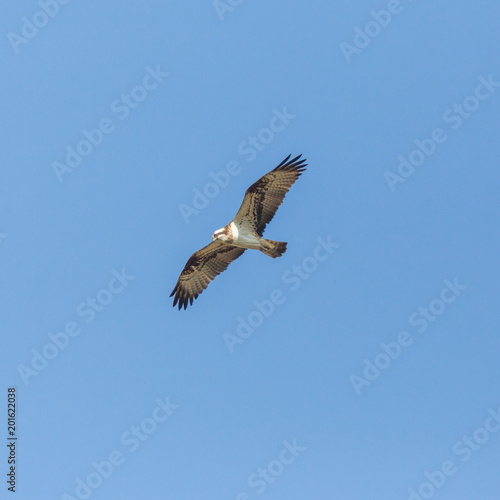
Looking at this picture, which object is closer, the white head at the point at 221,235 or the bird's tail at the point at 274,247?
the bird's tail at the point at 274,247

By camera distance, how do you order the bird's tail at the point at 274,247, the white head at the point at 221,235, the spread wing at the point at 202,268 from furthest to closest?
the spread wing at the point at 202,268 < the white head at the point at 221,235 < the bird's tail at the point at 274,247

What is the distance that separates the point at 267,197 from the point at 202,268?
8.35 ft

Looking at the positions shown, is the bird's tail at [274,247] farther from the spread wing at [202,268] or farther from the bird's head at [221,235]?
the spread wing at [202,268]

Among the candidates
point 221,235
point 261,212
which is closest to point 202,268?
point 221,235

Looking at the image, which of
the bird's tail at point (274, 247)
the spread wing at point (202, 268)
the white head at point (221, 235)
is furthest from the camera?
the spread wing at point (202, 268)

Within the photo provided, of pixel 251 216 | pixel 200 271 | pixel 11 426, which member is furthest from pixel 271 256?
pixel 11 426

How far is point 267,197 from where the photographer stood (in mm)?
15266

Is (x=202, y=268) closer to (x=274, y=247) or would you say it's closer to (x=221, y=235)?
(x=221, y=235)

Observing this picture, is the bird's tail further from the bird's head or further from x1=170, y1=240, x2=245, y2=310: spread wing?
x1=170, y1=240, x2=245, y2=310: spread wing

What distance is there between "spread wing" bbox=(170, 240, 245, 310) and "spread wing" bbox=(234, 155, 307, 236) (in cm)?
104

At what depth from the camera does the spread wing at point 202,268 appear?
16.5m

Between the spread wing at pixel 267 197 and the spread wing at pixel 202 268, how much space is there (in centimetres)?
104

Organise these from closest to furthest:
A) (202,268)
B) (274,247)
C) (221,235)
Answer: (274,247) < (221,235) < (202,268)

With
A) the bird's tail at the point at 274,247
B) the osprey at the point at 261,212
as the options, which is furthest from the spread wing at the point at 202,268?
the bird's tail at the point at 274,247
